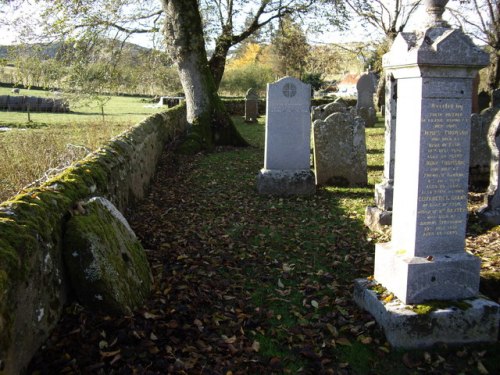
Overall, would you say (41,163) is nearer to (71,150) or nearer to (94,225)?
(71,150)

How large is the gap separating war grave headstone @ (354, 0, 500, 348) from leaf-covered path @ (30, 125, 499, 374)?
0.76 ft

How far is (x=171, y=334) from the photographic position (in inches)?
165

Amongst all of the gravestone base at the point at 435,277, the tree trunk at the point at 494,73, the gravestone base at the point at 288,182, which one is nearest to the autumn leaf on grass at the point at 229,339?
the gravestone base at the point at 435,277

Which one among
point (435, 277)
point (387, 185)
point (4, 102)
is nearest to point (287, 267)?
point (435, 277)

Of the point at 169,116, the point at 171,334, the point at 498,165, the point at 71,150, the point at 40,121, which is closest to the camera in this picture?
the point at 171,334

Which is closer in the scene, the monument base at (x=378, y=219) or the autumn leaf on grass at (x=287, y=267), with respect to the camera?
the autumn leaf on grass at (x=287, y=267)

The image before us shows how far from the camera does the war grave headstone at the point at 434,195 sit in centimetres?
419

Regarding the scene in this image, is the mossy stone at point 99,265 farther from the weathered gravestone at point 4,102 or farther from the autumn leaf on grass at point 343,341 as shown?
the weathered gravestone at point 4,102

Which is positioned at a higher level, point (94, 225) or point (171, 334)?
point (94, 225)

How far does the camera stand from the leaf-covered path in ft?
12.5

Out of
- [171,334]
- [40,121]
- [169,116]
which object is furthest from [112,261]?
[40,121]

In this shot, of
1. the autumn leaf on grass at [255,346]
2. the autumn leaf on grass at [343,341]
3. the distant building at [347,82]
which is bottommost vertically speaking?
the autumn leaf on grass at [255,346]

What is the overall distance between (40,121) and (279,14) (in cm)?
1254

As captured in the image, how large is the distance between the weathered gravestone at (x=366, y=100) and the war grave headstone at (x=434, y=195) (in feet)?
61.0
